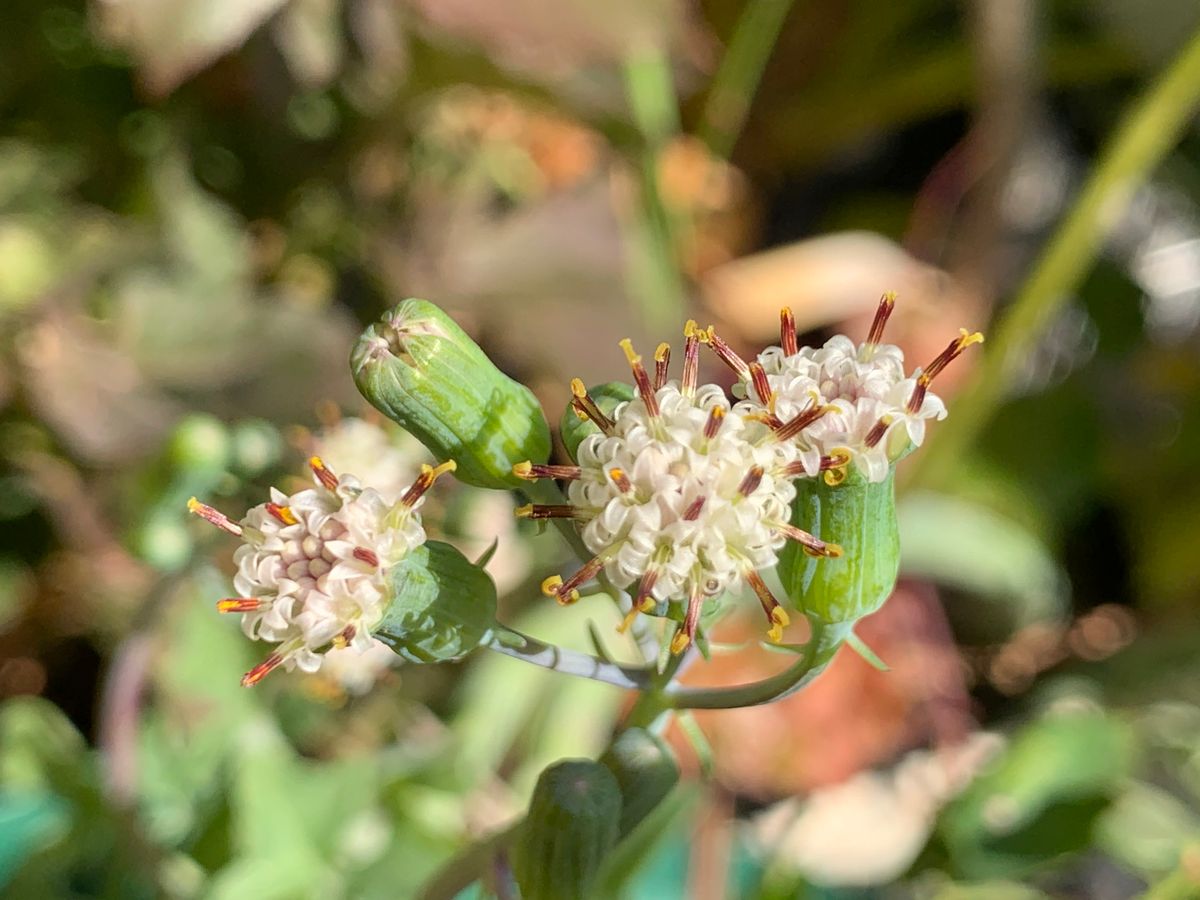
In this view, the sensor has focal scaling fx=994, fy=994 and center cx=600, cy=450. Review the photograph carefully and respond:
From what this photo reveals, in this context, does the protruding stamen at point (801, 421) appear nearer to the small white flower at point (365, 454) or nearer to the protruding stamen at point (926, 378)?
the protruding stamen at point (926, 378)

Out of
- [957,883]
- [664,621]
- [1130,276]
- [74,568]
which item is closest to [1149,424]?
[1130,276]

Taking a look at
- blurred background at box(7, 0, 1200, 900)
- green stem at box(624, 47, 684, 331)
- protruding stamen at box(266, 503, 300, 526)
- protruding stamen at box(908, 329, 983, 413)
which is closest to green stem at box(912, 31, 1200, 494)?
blurred background at box(7, 0, 1200, 900)

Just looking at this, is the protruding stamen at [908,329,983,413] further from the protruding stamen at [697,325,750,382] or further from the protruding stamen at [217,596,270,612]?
the protruding stamen at [217,596,270,612]

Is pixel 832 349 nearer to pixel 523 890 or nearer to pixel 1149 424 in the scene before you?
pixel 523 890

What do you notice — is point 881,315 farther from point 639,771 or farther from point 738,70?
point 738,70

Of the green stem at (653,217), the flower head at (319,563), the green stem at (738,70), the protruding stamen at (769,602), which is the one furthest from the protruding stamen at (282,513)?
the green stem at (738,70)
